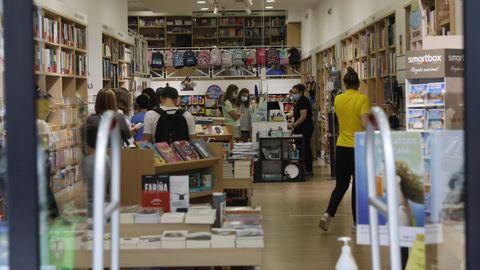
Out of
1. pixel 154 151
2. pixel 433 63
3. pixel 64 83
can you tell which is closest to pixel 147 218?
pixel 154 151

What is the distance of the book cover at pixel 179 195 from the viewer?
455cm

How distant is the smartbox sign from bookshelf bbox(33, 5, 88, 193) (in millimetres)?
2719

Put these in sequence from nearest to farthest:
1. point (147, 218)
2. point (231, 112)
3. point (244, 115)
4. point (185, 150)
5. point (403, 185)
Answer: point (403, 185) → point (147, 218) → point (185, 150) → point (231, 112) → point (244, 115)

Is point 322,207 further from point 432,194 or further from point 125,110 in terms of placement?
point 432,194

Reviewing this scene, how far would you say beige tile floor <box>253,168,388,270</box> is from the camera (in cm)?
602

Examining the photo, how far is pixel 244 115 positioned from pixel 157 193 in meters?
8.11

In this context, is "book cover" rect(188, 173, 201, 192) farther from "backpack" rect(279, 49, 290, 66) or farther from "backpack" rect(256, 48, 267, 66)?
"backpack" rect(279, 49, 290, 66)

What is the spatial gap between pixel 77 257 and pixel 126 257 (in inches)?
30.6

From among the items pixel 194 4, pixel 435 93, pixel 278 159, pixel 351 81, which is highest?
pixel 194 4

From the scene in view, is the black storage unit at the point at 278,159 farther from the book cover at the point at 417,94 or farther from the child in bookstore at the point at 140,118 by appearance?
the book cover at the point at 417,94

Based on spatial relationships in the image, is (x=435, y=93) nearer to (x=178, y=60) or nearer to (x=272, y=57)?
(x=272, y=57)

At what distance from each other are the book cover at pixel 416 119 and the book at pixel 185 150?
6.02 feet

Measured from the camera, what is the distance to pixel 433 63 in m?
5.79

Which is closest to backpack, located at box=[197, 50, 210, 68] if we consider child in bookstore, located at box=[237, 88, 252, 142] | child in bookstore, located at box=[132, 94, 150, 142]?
child in bookstore, located at box=[237, 88, 252, 142]
